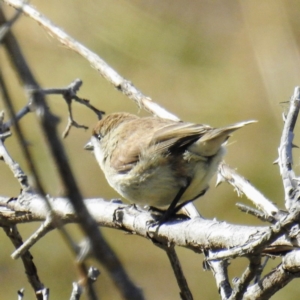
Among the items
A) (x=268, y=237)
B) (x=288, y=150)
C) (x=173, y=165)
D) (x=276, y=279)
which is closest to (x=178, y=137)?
(x=173, y=165)

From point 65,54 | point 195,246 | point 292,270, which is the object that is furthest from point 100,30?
point 292,270

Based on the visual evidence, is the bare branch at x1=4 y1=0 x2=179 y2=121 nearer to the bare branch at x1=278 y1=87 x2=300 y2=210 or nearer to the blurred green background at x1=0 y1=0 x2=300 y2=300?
the bare branch at x1=278 y1=87 x2=300 y2=210

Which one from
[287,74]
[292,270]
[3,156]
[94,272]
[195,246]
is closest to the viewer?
[292,270]

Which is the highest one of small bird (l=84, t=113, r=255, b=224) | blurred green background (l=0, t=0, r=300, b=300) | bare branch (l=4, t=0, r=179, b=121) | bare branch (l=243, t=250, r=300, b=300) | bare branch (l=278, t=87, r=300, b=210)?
blurred green background (l=0, t=0, r=300, b=300)

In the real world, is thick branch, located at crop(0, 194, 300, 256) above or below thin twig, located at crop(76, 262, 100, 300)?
above

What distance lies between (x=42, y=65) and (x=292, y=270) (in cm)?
768

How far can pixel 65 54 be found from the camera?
8.83 m

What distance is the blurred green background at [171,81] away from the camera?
740cm

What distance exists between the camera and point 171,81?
8750mm

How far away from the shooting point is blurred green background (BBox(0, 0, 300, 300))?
740cm

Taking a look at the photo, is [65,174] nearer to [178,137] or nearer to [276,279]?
[276,279]

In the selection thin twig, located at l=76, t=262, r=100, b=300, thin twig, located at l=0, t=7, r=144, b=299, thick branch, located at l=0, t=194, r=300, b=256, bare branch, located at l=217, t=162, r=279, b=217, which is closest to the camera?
thin twig, located at l=0, t=7, r=144, b=299

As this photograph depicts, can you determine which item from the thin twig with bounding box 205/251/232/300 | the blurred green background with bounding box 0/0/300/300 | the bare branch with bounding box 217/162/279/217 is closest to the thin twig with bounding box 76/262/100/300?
the thin twig with bounding box 205/251/232/300

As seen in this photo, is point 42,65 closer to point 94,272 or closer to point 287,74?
point 287,74
